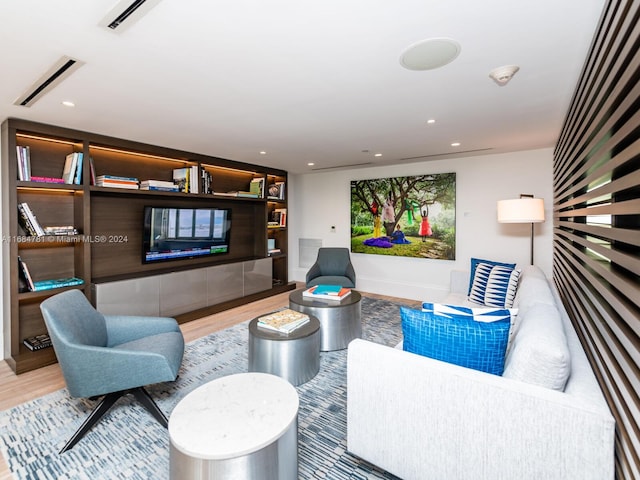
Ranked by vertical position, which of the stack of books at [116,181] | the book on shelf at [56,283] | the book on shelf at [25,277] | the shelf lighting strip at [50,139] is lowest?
the book on shelf at [56,283]

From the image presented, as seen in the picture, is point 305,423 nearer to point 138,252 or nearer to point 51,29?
point 51,29

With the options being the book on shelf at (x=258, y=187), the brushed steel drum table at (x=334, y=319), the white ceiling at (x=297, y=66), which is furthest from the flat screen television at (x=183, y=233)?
the brushed steel drum table at (x=334, y=319)

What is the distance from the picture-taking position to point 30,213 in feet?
9.63

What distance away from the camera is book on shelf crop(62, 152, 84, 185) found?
10.5ft

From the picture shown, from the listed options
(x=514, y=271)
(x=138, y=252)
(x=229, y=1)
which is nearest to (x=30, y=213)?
(x=138, y=252)

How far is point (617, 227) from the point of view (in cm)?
123

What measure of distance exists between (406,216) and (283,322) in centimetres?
326

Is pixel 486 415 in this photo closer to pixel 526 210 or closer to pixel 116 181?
pixel 526 210

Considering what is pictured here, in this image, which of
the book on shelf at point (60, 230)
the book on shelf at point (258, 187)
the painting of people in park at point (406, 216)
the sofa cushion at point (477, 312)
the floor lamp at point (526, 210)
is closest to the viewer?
the sofa cushion at point (477, 312)

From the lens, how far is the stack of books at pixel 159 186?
3809mm

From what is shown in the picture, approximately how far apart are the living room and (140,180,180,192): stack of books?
1.62ft

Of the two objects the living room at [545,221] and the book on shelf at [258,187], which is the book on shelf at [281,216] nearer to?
the living room at [545,221]

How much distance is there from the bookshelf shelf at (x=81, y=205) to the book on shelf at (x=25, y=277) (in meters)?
0.04

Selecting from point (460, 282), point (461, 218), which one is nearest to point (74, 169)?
point (460, 282)
